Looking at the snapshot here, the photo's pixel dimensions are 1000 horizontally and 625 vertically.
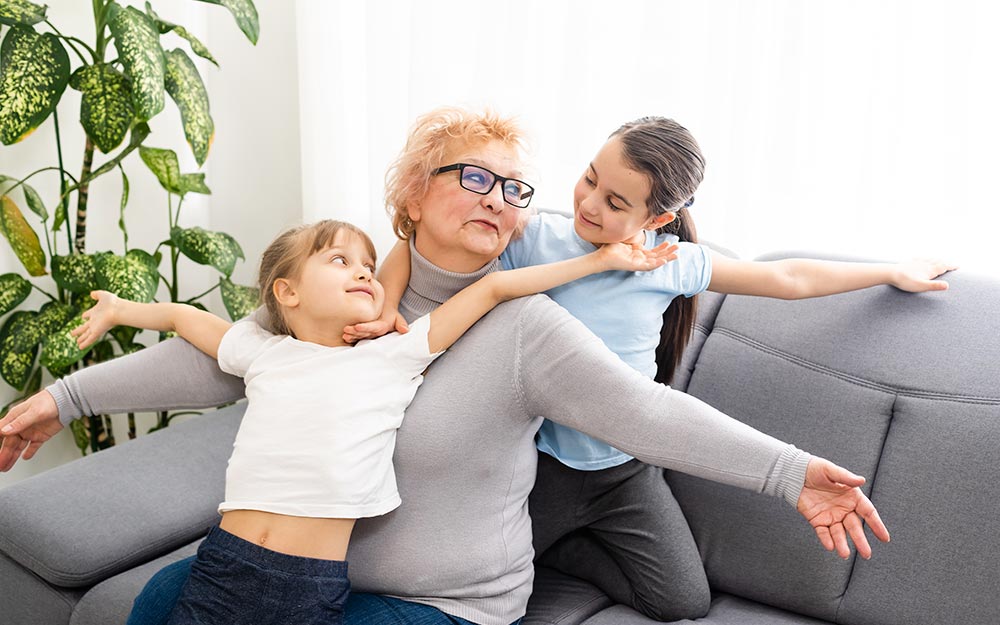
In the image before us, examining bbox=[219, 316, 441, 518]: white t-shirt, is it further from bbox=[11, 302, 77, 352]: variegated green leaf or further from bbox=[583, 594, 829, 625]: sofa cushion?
bbox=[11, 302, 77, 352]: variegated green leaf

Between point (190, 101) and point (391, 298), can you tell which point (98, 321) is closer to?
point (391, 298)

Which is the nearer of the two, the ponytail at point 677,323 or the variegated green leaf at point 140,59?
the ponytail at point 677,323

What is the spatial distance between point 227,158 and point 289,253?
1.51 metres

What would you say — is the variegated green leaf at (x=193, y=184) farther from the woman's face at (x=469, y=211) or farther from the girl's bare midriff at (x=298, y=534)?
the girl's bare midriff at (x=298, y=534)

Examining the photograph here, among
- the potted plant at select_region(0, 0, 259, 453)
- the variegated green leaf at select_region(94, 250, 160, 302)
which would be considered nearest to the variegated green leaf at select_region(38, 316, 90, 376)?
the potted plant at select_region(0, 0, 259, 453)

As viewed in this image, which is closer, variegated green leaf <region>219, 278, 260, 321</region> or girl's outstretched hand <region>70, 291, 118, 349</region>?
girl's outstretched hand <region>70, 291, 118, 349</region>

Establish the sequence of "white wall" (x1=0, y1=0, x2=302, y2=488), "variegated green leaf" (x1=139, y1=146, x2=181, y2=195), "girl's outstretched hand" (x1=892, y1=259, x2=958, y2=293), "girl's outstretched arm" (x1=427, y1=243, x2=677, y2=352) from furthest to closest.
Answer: "white wall" (x1=0, y1=0, x2=302, y2=488), "variegated green leaf" (x1=139, y1=146, x2=181, y2=195), "girl's outstretched hand" (x1=892, y1=259, x2=958, y2=293), "girl's outstretched arm" (x1=427, y1=243, x2=677, y2=352)

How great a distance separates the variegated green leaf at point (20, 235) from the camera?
2303 mm

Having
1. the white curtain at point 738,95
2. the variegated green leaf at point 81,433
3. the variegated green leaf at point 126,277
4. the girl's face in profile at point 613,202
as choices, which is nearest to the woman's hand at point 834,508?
the girl's face in profile at point 613,202

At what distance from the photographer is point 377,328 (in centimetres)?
147

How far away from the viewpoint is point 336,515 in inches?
52.7

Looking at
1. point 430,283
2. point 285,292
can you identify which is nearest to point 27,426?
point 285,292

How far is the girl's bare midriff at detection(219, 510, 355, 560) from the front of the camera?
1.35 m

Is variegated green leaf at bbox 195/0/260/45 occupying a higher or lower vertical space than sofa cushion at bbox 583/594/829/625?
higher
